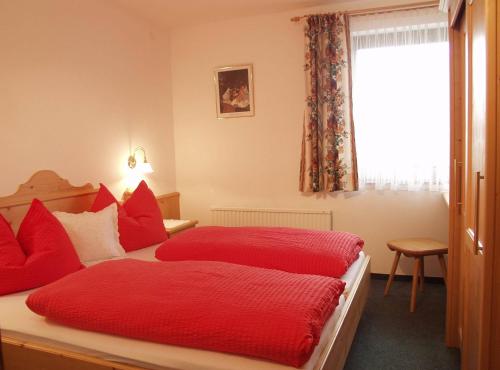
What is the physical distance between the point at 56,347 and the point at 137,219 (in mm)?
1467

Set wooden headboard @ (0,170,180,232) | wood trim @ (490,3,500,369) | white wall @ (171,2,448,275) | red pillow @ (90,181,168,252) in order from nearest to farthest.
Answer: wood trim @ (490,3,500,369)
wooden headboard @ (0,170,180,232)
red pillow @ (90,181,168,252)
white wall @ (171,2,448,275)

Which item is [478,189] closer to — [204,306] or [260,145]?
[204,306]

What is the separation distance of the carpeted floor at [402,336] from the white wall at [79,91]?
2.36 m

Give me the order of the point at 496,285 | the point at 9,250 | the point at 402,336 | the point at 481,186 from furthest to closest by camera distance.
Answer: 1. the point at 402,336
2. the point at 9,250
3. the point at 481,186
4. the point at 496,285

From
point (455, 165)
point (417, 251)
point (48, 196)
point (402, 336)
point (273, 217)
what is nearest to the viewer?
point (455, 165)

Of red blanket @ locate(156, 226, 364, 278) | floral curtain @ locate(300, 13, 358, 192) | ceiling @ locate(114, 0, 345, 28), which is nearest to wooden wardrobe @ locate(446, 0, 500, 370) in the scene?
red blanket @ locate(156, 226, 364, 278)

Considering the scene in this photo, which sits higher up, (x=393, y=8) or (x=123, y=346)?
(x=393, y=8)

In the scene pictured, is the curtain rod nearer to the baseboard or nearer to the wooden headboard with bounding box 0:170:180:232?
the baseboard

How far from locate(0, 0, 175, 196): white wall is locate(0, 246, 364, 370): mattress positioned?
1027mm

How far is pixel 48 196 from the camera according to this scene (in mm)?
2812

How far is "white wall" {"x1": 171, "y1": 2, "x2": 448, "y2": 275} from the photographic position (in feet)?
12.3

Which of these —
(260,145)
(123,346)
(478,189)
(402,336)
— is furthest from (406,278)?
(123,346)

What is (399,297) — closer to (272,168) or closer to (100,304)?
(272,168)

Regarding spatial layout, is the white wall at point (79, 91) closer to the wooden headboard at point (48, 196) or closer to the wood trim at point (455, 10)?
the wooden headboard at point (48, 196)
